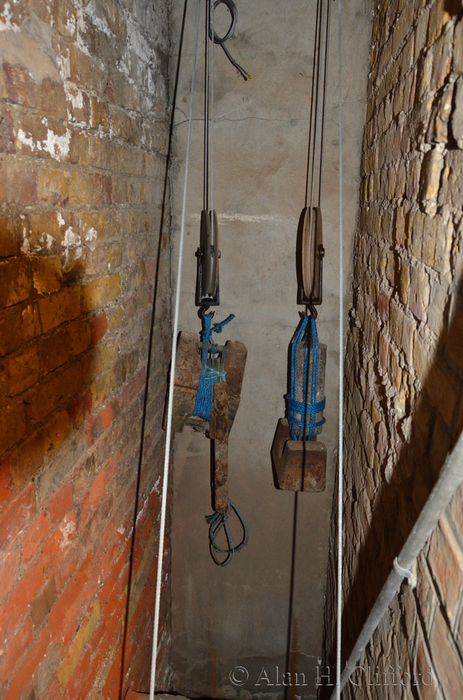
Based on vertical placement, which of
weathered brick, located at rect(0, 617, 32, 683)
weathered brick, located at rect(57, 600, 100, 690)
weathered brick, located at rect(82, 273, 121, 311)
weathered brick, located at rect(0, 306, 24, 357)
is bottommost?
weathered brick, located at rect(57, 600, 100, 690)

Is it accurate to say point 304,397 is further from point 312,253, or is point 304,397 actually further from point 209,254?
point 209,254

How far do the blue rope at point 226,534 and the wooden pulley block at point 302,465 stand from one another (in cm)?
44

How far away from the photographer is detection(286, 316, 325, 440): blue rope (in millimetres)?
1711

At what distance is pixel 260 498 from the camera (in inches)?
84.6

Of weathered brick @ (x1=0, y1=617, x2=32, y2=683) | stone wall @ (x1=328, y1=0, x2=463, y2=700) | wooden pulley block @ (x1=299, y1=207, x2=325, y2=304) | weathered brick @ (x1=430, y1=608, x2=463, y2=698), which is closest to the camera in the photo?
weathered brick @ (x1=430, y1=608, x2=463, y2=698)

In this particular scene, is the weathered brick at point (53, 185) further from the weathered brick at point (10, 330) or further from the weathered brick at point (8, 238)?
the weathered brick at point (10, 330)

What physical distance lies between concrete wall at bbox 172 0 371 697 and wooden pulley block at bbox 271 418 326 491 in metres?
0.27

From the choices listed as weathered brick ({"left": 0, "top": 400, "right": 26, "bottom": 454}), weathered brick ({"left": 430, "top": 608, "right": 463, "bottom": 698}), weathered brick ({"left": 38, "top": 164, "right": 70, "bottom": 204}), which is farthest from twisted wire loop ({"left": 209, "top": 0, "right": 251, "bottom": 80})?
weathered brick ({"left": 430, "top": 608, "right": 463, "bottom": 698})

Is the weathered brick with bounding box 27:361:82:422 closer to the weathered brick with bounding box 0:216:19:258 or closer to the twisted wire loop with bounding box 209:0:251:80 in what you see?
the weathered brick with bounding box 0:216:19:258

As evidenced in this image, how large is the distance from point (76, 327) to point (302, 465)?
1036mm

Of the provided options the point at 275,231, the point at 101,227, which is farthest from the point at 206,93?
the point at 101,227

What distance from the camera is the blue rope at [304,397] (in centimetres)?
171

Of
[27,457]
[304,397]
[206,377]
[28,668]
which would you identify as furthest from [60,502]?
[304,397]

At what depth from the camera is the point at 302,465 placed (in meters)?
1.77
